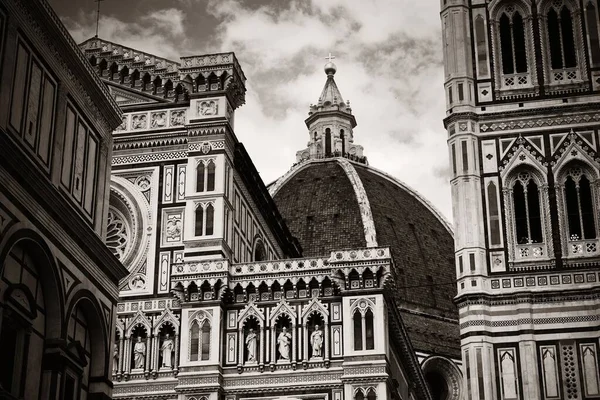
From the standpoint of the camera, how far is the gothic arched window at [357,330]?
3042 cm

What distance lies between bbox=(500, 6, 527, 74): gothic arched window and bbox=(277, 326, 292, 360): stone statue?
1030 cm

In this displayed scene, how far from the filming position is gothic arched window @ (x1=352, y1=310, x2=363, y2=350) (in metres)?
30.4

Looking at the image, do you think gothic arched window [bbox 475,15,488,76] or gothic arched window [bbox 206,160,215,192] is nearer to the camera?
gothic arched window [bbox 206,160,215,192]

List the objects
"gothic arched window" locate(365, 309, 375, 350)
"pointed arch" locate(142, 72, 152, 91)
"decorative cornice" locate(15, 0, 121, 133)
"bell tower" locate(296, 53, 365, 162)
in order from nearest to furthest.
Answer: "decorative cornice" locate(15, 0, 121, 133), "gothic arched window" locate(365, 309, 375, 350), "pointed arch" locate(142, 72, 152, 91), "bell tower" locate(296, 53, 365, 162)

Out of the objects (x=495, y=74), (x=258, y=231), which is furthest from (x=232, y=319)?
(x=495, y=74)

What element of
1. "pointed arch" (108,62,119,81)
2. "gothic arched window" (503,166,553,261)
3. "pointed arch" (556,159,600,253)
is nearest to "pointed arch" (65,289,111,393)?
"gothic arched window" (503,166,553,261)

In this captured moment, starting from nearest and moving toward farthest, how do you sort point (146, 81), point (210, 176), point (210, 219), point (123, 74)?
point (210, 219) < point (210, 176) < point (146, 81) < point (123, 74)

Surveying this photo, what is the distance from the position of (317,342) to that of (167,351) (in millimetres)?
4353

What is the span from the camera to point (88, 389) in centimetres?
1752

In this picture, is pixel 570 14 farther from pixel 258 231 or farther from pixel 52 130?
pixel 52 130

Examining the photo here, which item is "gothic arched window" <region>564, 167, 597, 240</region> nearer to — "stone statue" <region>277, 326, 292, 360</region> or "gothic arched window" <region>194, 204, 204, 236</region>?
"stone statue" <region>277, 326, 292, 360</region>

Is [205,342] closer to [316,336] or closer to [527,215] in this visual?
[316,336]

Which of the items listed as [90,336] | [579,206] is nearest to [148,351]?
[579,206]

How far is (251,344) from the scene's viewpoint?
31375 mm
